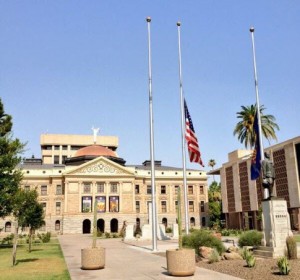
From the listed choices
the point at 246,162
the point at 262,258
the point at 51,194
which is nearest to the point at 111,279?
the point at 262,258

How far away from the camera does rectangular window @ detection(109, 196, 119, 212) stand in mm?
76006

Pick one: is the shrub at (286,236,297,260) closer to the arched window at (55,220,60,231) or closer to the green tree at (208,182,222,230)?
the green tree at (208,182,222,230)

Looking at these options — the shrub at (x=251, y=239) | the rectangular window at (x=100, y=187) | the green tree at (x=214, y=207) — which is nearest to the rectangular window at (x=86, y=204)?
the rectangular window at (x=100, y=187)

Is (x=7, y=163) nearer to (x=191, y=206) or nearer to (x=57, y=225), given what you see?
(x=57, y=225)

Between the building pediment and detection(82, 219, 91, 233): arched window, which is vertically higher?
the building pediment

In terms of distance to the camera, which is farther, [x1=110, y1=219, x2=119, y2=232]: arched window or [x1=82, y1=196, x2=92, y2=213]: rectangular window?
[x1=110, y1=219, x2=119, y2=232]: arched window

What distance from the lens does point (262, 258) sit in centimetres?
1794

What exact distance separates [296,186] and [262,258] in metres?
30.3

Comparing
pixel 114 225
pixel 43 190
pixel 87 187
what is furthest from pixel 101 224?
pixel 43 190

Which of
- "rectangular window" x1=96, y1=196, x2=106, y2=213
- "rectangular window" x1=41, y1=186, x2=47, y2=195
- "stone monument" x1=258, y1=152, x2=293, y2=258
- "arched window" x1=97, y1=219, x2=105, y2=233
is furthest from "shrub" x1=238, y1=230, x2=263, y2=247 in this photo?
"rectangular window" x1=41, y1=186, x2=47, y2=195

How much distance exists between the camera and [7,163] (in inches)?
1348

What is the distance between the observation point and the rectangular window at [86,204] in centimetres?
7481

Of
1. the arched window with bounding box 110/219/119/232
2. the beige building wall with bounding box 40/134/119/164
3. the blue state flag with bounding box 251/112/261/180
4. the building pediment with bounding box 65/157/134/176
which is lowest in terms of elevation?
the arched window with bounding box 110/219/119/232

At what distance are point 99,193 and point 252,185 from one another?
33.6 meters
